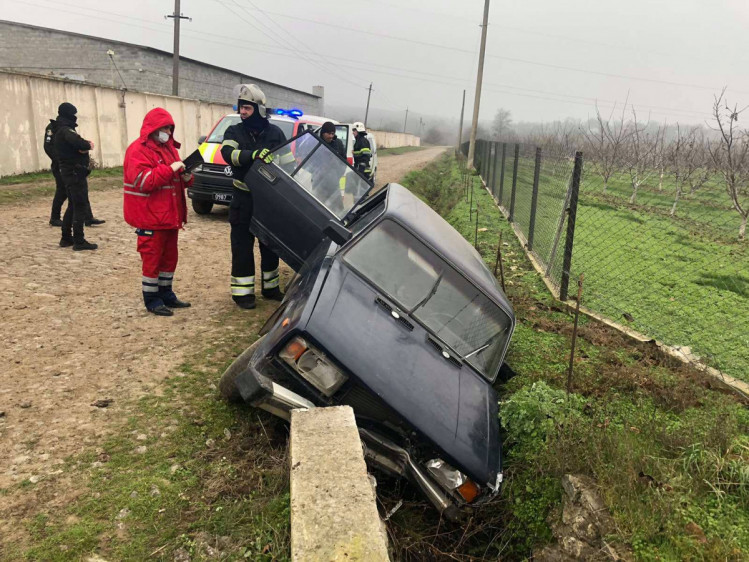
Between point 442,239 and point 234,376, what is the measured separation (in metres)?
1.71

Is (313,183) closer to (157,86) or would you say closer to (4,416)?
(4,416)

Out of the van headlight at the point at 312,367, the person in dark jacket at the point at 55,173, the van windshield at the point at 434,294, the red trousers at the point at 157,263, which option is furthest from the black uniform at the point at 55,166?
the van headlight at the point at 312,367

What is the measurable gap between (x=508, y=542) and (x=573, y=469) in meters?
0.48

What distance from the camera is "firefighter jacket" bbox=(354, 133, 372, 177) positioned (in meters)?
9.27

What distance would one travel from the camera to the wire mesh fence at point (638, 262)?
5.11 m

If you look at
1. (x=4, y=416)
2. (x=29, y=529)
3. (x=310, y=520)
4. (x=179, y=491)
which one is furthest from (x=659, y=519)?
(x=4, y=416)

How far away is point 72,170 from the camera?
253 inches

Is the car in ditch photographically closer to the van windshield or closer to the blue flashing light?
the van windshield

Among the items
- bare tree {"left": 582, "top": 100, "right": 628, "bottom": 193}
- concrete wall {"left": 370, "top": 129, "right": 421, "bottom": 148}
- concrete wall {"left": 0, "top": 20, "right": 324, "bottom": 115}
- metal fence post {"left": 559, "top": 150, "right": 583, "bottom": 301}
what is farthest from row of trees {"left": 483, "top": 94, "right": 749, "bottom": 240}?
concrete wall {"left": 370, "top": 129, "right": 421, "bottom": 148}

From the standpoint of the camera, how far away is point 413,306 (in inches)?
127

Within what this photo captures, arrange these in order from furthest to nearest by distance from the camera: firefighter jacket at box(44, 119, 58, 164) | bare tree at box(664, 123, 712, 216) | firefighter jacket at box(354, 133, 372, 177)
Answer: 1. bare tree at box(664, 123, 712, 216)
2. firefighter jacket at box(354, 133, 372, 177)
3. firefighter jacket at box(44, 119, 58, 164)

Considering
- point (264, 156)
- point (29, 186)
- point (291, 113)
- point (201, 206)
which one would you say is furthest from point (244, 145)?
point (29, 186)

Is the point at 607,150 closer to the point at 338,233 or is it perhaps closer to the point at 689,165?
the point at 689,165

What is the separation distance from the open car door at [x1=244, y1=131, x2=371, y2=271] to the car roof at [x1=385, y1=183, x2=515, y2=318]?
22.0 inches
